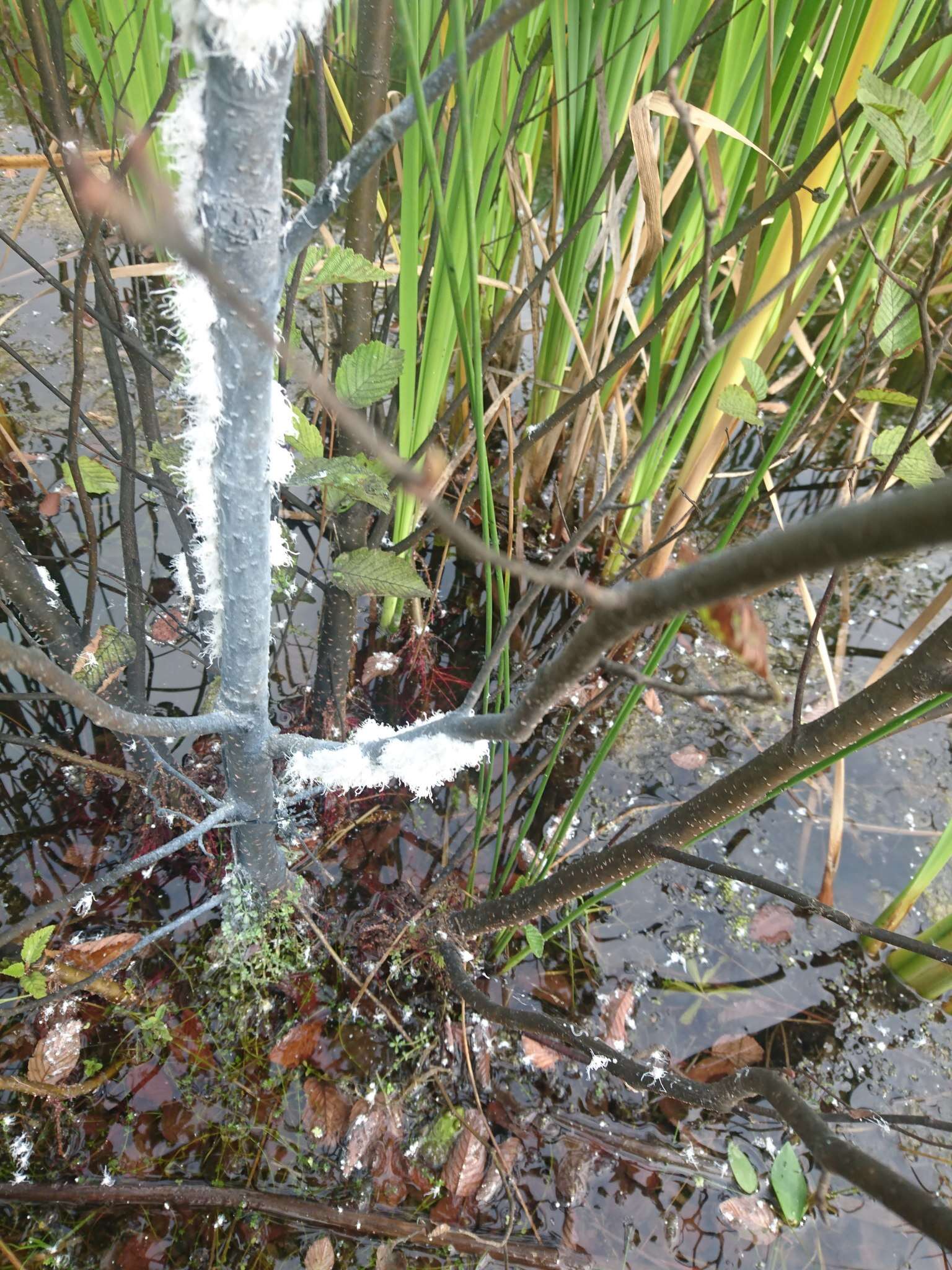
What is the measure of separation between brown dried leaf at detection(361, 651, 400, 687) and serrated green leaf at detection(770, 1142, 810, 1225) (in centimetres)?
91

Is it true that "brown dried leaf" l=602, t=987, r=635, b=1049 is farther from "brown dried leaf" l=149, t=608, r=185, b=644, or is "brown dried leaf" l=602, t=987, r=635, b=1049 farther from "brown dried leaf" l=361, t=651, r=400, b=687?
"brown dried leaf" l=149, t=608, r=185, b=644

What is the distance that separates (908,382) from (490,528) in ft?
6.93

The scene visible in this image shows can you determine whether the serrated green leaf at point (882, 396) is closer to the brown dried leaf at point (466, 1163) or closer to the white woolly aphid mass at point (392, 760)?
the white woolly aphid mass at point (392, 760)

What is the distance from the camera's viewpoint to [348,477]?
0.70 metres

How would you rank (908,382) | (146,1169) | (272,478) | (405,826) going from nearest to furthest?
(272,478), (146,1169), (405,826), (908,382)

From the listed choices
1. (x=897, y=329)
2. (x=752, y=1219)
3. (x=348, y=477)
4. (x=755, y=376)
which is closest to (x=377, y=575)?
(x=348, y=477)

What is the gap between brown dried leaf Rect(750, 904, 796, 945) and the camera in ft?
3.79

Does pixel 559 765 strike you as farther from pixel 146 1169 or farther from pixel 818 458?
pixel 818 458

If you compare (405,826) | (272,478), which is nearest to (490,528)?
(272,478)

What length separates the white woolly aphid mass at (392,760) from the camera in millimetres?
674

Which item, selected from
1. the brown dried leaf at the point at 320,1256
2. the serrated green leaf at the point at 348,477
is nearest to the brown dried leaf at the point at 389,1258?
the brown dried leaf at the point at 320,1256

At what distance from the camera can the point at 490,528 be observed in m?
0.65

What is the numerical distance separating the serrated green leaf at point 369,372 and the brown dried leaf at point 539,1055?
2.89 feet

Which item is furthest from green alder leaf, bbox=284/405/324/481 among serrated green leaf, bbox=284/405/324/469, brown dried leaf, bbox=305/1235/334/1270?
brown dried leaf, bbox=305/1235/334/1270
